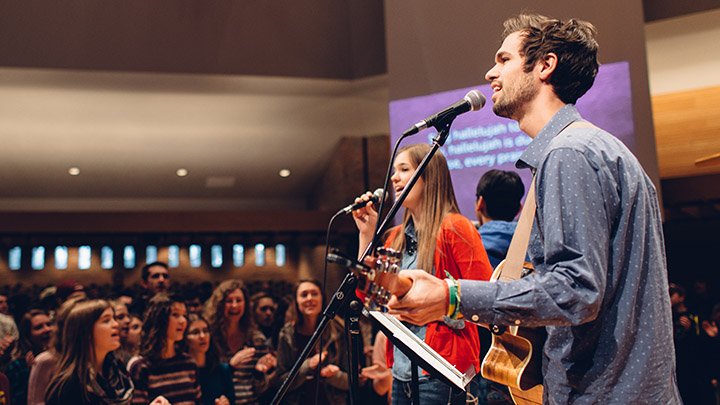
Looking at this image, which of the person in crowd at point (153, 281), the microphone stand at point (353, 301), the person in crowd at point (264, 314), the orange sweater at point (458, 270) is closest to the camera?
the microphone stand at point (353, 301)

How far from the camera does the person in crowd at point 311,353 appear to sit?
4.54 metres

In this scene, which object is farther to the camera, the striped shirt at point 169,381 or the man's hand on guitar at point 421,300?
the striped shirt at point 169,381

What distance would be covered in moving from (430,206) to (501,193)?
65 cm

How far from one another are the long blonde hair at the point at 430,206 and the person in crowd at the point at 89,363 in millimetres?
1817

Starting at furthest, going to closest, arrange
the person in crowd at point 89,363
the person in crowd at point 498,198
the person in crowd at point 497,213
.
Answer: the person in crowd at point 89,363 < the person in crowd at point 498,198 < the person in crowd at point 497,213

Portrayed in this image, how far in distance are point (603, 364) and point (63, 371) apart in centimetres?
313

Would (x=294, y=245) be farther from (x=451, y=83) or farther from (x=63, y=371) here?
(x=63, y=371)

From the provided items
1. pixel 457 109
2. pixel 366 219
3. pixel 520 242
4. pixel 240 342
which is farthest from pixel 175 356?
pixel 520 242

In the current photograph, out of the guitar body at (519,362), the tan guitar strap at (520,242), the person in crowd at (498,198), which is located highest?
the person in crowd at (498,198)

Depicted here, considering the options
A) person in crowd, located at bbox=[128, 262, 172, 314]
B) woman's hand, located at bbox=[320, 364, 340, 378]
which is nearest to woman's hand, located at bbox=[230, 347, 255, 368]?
woman's hand, located at bbox=[320, 364, 340, 378]

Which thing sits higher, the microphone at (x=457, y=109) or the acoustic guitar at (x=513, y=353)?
the microphone at (x=457, y=109)

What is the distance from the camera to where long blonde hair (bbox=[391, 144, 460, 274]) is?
294 centimetres

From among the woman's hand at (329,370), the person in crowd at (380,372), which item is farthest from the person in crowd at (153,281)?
the woman's hand at (329,370)

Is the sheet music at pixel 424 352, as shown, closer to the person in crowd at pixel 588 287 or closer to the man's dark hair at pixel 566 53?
the person in crowd at pixel 588 287
